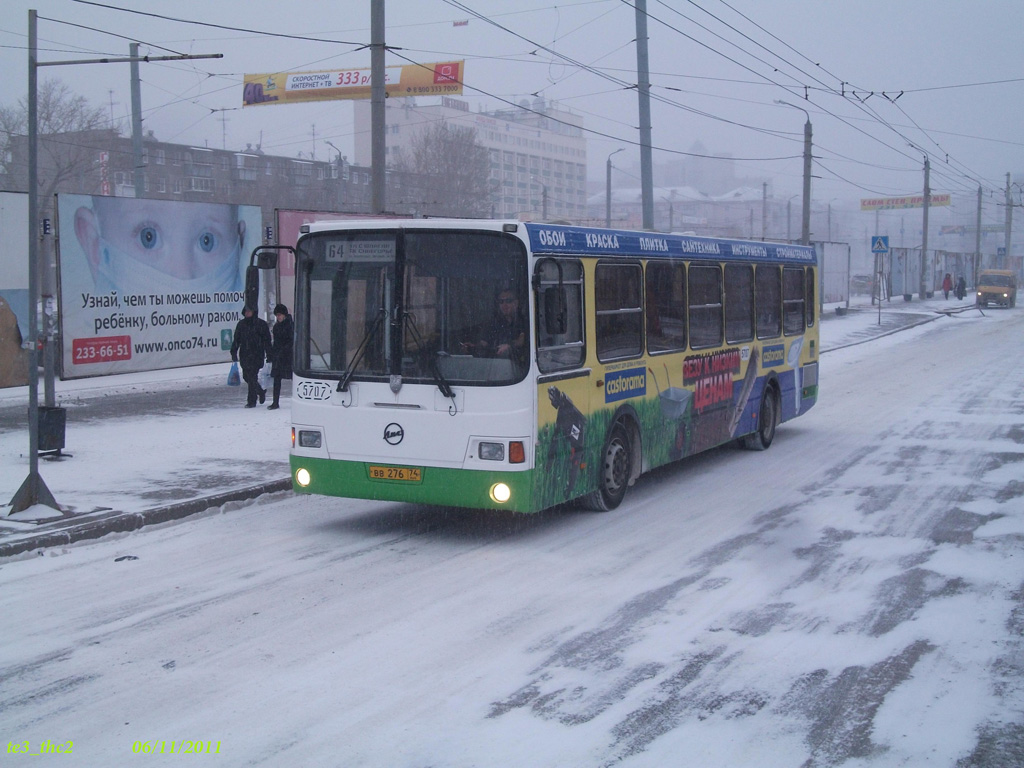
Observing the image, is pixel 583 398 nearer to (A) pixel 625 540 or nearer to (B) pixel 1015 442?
(A) pixel 625 540

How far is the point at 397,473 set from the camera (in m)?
8.79

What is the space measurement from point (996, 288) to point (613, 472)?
2183 inches

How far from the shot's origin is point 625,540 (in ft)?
29.6

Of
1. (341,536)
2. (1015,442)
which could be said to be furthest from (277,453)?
(1015,442)

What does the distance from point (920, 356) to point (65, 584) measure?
1036 inches

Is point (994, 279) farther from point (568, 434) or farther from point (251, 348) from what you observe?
point (568, 434)

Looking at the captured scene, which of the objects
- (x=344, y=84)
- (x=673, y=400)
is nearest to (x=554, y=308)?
(x=673, y=400)

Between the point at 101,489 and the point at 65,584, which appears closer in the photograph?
the point at 65,584

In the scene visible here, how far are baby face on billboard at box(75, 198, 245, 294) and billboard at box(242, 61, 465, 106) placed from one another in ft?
102

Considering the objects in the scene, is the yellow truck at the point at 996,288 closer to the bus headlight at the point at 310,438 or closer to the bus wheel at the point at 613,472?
the bus wheel at the point at 613,472

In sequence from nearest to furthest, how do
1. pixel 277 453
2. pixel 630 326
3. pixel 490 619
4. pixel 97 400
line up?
pixel 490 619 → pixel 630 326 → pixel 277 453 → pixel 97 400

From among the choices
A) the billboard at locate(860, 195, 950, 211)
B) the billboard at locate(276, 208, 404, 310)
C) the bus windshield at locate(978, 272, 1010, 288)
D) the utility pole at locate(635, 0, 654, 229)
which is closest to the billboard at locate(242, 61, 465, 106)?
the utility pole at locate(635, 0, 654, 229)

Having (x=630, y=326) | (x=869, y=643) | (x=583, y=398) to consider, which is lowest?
(x=869, y=643)

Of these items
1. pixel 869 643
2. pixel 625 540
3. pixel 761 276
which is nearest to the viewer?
pixel 869 643
